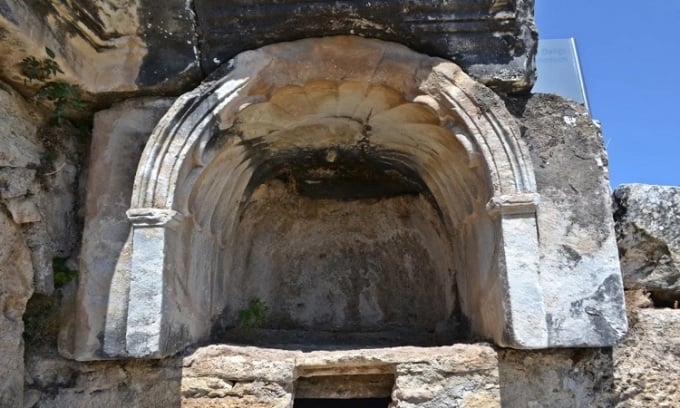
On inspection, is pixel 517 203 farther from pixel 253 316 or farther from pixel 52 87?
pixel 52 87

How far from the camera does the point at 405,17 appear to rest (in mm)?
3318

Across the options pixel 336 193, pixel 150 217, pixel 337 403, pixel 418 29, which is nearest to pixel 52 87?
pixel 150 217

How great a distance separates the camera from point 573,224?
3.21m

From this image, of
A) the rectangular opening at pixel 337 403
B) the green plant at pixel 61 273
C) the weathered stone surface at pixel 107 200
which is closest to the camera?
the weathered stone surface at pixel 107 200

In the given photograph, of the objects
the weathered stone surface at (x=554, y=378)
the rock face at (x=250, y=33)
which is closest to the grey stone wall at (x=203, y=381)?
the weathered stone surface at (x=554, y=378)

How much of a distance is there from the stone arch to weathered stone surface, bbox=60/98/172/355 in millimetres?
119

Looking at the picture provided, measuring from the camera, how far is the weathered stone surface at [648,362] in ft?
10.8

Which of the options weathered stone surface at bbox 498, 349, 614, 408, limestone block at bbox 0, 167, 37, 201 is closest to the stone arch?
weathered stone surface at bbox 498, 349, 614, 408

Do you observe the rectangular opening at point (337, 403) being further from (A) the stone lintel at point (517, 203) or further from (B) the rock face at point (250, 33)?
(B) the rock face at point (250, 33)

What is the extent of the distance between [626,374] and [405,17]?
2.60 meters

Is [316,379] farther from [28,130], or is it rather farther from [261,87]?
[28,130]

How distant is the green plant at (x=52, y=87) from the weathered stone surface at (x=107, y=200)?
0.19 metres

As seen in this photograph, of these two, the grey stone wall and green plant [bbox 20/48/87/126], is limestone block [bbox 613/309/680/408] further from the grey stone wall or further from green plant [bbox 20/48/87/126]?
green plant [bbox 20/48/87/126]

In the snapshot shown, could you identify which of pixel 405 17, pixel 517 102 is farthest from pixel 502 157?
pixel 405 17
